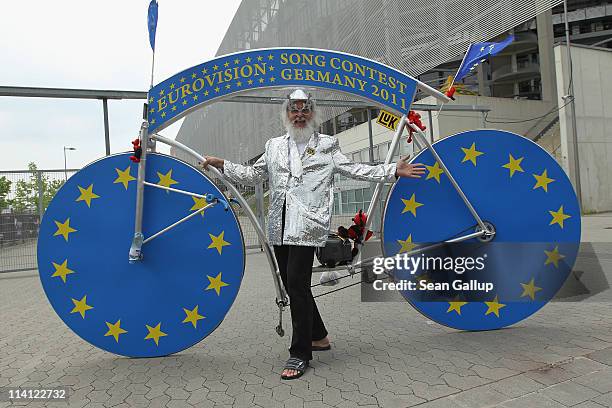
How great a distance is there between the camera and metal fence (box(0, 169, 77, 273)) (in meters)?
7.89

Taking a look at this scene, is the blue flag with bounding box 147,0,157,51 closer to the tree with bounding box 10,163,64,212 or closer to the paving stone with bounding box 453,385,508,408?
the paving stone with bounding box 453,385,508,408

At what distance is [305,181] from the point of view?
2943mm

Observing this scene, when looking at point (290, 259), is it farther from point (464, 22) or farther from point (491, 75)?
point (491, 75)

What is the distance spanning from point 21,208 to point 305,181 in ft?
23.4

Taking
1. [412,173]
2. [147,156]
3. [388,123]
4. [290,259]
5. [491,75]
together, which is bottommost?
[290,259]

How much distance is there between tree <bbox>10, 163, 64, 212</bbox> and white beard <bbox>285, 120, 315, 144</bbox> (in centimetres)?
654

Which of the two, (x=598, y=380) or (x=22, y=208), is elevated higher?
(x=22, y=208)

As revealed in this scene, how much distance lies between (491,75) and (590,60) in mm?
26741

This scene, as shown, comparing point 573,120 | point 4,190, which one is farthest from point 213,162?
point 573,120

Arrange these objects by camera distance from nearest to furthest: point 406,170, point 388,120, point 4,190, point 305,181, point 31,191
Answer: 1. point 305,181
2. point 406,170
3. point 388,120
4. point 4,190
5. point 31,191

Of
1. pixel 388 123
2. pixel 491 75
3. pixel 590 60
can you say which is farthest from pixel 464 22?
pixel 491 75

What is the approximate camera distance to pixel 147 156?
3104mm

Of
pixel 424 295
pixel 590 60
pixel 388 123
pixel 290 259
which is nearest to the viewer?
pixel 290 259

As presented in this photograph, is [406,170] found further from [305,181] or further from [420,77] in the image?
[420,77]
